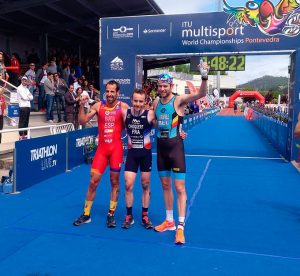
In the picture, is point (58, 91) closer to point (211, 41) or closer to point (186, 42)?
point (186, 42)

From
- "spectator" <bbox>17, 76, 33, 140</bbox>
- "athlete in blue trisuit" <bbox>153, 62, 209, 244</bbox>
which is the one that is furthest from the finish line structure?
"athlete in blue trisuit" <bbox>153, 62, 209, 244</bbox>

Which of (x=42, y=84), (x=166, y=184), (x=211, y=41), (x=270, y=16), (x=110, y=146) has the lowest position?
(x=166, y=184)

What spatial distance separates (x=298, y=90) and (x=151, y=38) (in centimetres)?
452

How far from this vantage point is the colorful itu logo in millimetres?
9750

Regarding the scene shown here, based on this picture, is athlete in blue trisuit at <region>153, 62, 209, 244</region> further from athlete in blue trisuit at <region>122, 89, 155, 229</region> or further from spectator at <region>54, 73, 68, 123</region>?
spectator at <region>54, 73, 68, 123</region>

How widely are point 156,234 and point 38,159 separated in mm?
3589

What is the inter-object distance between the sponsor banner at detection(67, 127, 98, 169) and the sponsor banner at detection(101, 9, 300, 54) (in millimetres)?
3062

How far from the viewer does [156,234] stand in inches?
183

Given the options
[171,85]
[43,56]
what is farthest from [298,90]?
[43,56]

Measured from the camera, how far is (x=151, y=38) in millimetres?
10883

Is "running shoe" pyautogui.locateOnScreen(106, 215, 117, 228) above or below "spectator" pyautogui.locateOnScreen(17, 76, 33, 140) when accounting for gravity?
below

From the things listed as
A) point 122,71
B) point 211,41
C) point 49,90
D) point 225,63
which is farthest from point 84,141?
point 225,63

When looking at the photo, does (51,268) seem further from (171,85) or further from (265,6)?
(265,6)

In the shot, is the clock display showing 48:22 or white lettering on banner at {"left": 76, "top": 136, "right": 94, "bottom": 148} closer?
white lettering on banner at {"left": 76, "top": 136, "right": 94, "bottom": 148}
